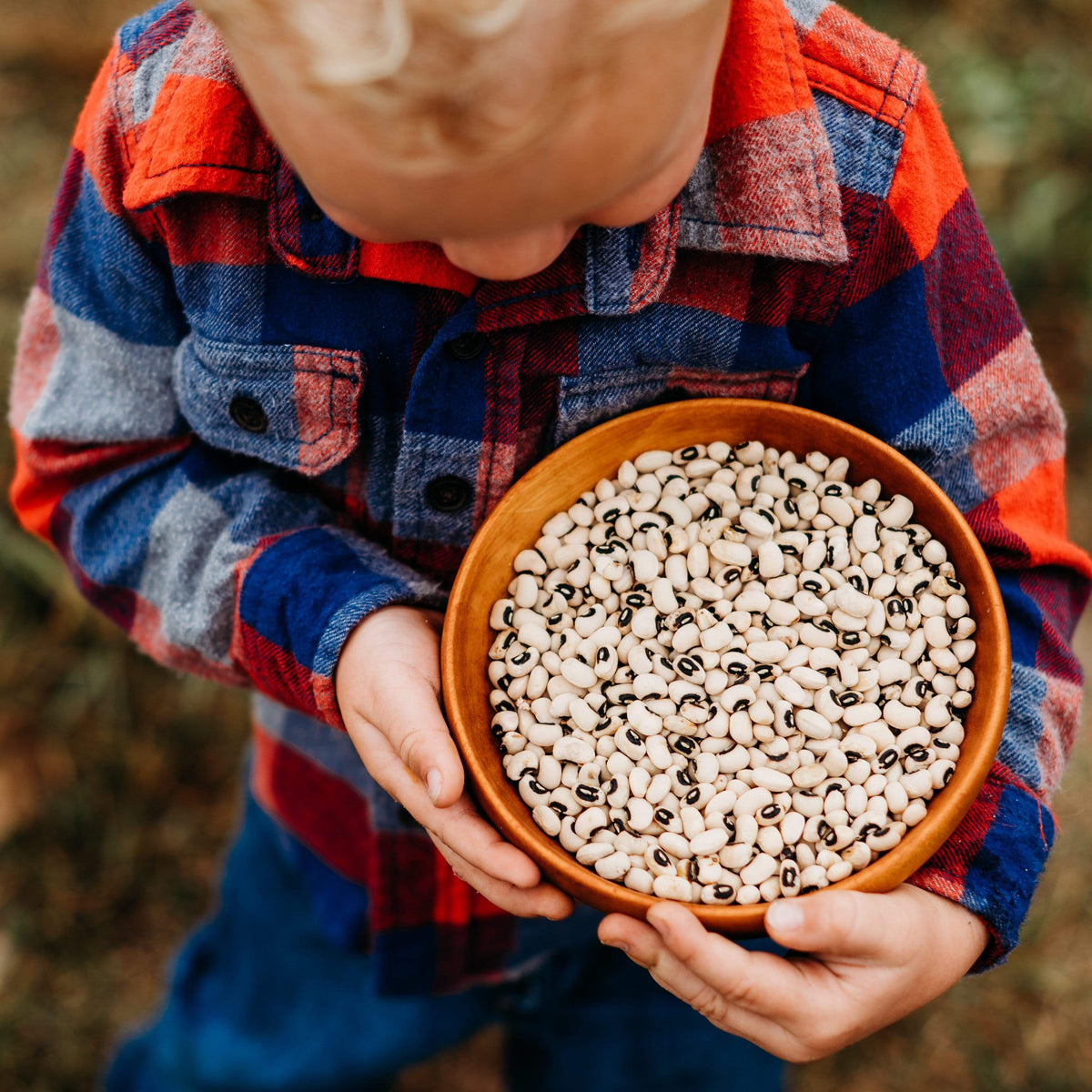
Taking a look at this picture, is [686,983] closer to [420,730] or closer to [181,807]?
[420,730]

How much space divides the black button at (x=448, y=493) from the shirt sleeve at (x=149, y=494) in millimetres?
66

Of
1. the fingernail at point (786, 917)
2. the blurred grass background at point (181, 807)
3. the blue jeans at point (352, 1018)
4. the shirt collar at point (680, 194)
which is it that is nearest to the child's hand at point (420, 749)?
the fingernail at point (786, 917)

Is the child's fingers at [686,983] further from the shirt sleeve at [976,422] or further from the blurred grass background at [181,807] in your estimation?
the blurred grass background at [181,807]

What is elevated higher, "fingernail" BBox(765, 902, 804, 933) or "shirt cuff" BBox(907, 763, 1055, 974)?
"fingernail" BBox(765, 902, 804, 933)

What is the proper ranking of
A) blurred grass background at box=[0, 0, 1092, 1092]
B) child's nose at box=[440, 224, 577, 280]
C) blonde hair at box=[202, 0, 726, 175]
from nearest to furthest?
blonde hair at box=[202, 0, 726, 175] < child's nose at box=[440, 224, 577, 280] < blurred grass background at box=[0, 0, 1092, 1092]

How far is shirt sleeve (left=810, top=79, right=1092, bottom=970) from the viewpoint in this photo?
0.74 metres

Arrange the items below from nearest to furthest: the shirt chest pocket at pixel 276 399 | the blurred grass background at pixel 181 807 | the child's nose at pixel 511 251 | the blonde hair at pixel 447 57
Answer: the blonde hair at pixel 447 57 → the child's nose at pixel 511 251 → the shirt chest pocket at pixel 276 399 → the blurred grass background at pixel 181 807

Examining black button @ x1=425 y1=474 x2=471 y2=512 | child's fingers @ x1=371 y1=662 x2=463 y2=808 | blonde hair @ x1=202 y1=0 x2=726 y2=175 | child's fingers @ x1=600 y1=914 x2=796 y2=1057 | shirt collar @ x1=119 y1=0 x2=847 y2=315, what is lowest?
child's fingers @ x1=600 y1=914 x2=796 y2=1057

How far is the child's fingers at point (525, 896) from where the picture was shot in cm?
69

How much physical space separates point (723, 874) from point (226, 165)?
585 mm

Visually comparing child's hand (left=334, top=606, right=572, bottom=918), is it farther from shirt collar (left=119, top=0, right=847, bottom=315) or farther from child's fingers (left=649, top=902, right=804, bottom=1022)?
shirt collar (left=119, top=0, right=847, bottom=315)

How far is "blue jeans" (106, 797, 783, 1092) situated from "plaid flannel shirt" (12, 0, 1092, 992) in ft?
1.75

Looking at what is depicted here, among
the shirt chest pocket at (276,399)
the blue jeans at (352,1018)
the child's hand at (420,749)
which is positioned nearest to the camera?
the child's hand at (420,749)

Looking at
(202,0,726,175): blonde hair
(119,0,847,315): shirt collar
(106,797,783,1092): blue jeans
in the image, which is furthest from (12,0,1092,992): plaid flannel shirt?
(106,797,783,1092): blue jeans
